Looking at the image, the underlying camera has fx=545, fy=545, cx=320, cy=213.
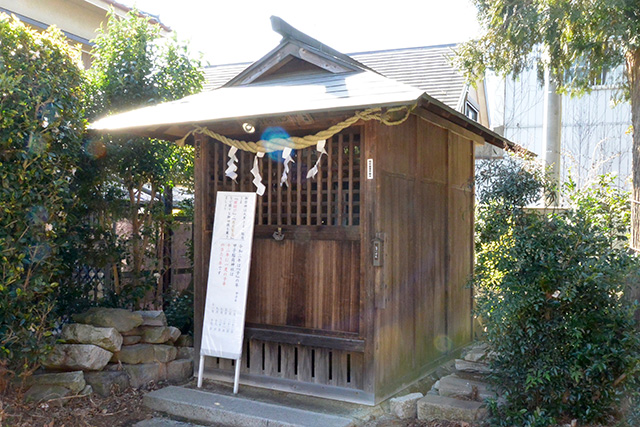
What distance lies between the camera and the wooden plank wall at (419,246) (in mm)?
6055

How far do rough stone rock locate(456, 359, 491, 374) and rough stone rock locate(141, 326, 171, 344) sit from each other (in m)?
3.81

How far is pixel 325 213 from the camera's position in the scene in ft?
20.9

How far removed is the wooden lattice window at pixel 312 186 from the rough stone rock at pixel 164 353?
6.65ft

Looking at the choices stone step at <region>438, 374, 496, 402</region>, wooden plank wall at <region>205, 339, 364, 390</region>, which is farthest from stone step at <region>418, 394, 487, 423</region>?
wooden plank wall at <region>205, 339, 364, 390</region>

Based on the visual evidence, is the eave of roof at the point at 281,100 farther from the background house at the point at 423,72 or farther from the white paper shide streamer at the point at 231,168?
the background house at the point at 423,72

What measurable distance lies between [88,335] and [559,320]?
509 centimetres

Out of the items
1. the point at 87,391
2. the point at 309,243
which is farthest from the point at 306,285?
the point at 87,391

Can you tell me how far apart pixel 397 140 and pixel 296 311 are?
7.68 feet

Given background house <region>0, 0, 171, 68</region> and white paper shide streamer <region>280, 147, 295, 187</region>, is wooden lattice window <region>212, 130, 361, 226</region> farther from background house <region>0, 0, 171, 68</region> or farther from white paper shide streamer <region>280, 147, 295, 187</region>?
background house <region>0, 0, 171, 68</region>

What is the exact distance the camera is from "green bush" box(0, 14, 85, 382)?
5.50m

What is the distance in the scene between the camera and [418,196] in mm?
6934

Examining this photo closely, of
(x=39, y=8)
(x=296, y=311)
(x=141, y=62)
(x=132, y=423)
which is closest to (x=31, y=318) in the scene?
(x=132, y=423)

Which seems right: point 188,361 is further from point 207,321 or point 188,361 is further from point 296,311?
point 296,311

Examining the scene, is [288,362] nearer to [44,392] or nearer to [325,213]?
[325,213]
